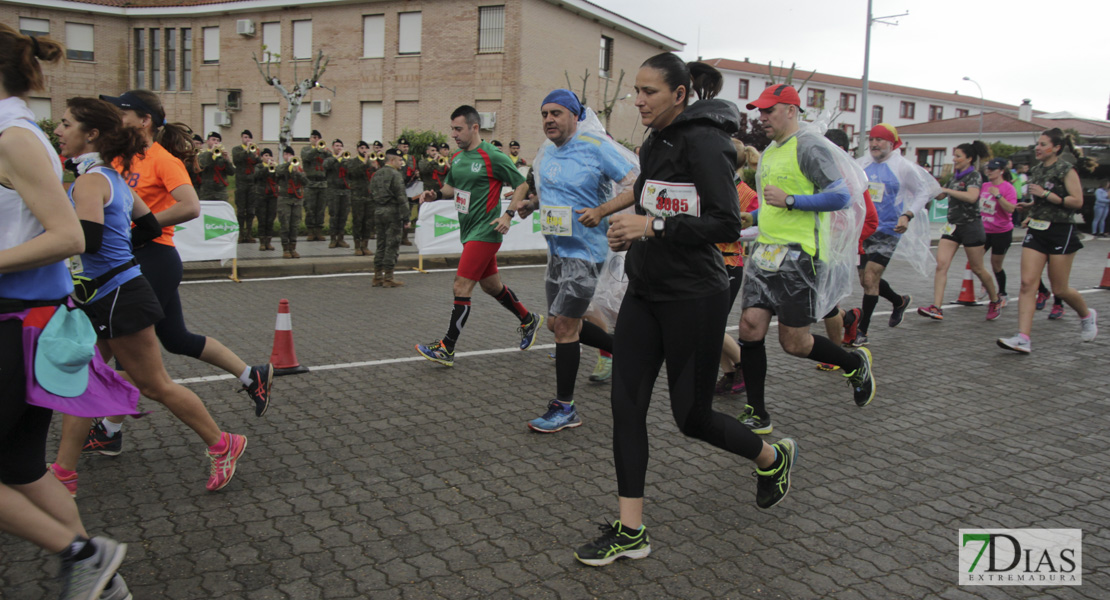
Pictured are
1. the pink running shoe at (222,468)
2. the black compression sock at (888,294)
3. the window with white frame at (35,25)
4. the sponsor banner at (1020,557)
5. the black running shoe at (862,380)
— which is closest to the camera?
the sponsor banner at (1020,557)

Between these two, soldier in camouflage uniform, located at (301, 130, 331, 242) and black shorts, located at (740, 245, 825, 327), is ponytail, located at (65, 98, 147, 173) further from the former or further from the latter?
soldier in camouflage uniform, located at (301, 130, 331, 242)

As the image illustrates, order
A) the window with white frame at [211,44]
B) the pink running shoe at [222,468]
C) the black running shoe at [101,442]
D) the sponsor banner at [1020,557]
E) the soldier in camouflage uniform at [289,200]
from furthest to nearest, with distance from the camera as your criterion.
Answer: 1. the window with white frame at [211,44]
2. the soldier in camouflage uniform at [289,200]
3. the black running shoe at [101,442]
4. the pink running shoe at [222,468]
5. the sponsor banner at [1020,557]

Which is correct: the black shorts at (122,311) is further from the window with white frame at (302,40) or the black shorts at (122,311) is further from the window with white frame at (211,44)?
the window with white frame at (211,44)

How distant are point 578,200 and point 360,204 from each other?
992 cm

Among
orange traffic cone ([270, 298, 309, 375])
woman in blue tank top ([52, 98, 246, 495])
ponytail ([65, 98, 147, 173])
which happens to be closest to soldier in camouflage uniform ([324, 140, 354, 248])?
orange traffic cone ([270, 298, 309, 375])

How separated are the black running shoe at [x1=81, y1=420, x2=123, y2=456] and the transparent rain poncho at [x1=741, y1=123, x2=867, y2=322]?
3789mm

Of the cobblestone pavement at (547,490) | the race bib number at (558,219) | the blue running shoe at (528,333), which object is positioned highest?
the race bib number at (558,219)

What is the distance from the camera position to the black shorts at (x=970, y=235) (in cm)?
915

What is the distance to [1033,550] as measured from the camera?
3381mm

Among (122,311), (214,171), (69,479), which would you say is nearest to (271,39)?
(214,171)

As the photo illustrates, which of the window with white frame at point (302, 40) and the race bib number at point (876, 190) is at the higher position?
the window with white frame at point (302, 40)

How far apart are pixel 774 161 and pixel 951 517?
241 cm

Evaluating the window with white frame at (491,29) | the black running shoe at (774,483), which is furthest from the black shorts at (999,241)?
the window with white frame at (491,29)

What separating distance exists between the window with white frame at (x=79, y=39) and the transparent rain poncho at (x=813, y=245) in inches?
1637
